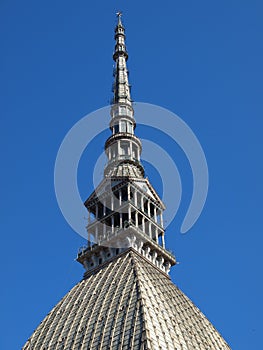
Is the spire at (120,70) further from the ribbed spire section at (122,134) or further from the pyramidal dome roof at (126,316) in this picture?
the pyramidal dome roof at (126,316)

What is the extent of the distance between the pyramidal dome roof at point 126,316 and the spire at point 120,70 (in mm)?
24238

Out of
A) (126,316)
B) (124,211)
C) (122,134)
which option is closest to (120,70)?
(122,134)

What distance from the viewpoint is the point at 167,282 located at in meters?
70.5

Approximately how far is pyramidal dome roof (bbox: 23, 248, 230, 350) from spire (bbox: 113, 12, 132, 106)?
954 inches

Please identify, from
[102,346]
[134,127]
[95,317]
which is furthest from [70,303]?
[134,127]

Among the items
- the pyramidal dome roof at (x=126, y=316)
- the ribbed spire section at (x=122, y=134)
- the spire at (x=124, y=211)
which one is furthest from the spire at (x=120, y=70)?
the pyramidal dome roof at (x=126, y=316)

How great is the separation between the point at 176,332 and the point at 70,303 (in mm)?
11841

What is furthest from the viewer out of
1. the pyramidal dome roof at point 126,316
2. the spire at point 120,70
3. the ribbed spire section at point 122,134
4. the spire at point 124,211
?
the spire at point 120,70

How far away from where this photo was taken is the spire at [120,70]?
9012 centimetres

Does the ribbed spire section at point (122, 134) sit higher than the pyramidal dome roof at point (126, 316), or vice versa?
the ribbed spire section at point (122, 134)

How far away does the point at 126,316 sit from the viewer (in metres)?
60.8

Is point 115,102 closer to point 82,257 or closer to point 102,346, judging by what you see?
point 82,257

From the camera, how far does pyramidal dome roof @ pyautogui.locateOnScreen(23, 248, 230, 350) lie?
194 feet

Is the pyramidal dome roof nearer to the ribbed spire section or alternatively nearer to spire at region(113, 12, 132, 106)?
the ribbed spire section
